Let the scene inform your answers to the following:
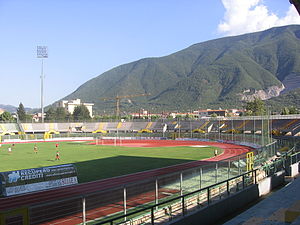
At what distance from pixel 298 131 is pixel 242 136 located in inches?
494

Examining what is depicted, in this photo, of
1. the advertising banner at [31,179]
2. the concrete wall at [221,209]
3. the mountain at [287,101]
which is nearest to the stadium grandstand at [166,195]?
the concrete wall at [221,209]

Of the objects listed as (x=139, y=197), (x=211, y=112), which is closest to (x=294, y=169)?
(x=139, y=197)

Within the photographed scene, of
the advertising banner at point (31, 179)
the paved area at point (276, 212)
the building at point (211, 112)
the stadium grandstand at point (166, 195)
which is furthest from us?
the building at point (211, 112)

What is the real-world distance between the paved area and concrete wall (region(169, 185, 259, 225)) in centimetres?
142

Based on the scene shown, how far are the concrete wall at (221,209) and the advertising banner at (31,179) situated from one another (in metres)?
10.6

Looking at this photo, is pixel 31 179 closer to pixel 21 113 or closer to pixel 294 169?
Answer: pixel 294 169

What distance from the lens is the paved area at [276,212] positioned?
8.83 meters

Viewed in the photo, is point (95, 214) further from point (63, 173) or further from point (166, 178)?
point (63, 173)

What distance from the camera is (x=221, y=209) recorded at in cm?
1205

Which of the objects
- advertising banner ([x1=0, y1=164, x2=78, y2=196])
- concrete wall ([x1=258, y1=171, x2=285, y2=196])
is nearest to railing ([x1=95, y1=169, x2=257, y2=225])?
concrete wall ([x1=258, y1=171, x2=285, y2=196])

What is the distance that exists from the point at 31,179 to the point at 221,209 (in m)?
11.2

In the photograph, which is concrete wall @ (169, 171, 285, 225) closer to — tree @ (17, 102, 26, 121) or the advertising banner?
the advertising banner

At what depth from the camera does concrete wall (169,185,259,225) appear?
1036 centimetres

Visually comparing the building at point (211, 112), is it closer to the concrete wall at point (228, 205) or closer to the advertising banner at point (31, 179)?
the advertising banner at point (31, 179)
